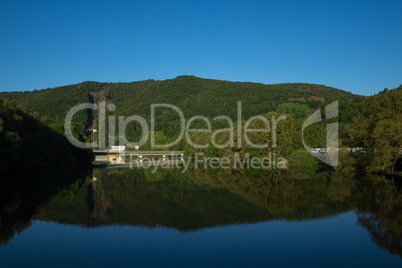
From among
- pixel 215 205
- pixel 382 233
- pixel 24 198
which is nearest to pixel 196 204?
pixel 215 205

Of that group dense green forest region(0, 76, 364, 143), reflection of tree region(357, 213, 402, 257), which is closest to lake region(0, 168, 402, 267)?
reflection of tree region(357, 213, 402, 257)

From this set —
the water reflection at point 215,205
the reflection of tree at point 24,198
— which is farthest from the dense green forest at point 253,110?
the reflection of tree at point 24,198

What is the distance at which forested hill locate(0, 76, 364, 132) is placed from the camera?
129 metres

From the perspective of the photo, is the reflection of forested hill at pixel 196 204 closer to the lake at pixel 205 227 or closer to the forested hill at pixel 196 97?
the lake at pixel 205 227

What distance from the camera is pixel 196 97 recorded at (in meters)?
144

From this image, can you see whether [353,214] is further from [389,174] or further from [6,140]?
[6,140]

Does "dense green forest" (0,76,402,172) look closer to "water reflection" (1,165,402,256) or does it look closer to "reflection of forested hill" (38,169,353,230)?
"water reflection" (1,165,402,256)

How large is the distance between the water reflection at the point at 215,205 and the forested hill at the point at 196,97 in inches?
3417

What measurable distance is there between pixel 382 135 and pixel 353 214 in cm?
1749

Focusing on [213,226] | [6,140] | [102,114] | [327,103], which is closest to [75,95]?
[102,114]

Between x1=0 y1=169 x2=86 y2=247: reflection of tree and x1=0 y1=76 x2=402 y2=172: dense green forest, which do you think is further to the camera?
x1=0 y1=76 x2=402 y2=172: dense green forest

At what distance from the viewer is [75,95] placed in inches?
6949

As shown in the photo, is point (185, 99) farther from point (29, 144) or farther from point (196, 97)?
point (29, 144)

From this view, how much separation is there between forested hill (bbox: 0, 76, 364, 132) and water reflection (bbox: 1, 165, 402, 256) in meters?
86.8
